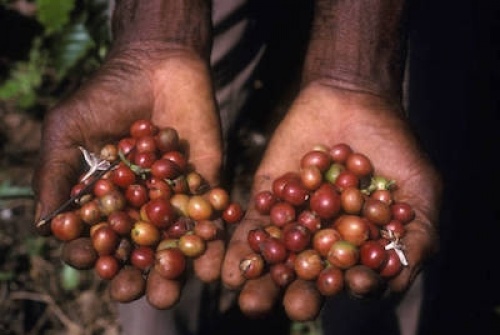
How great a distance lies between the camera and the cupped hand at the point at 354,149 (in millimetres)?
3070

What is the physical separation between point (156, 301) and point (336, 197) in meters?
1.02

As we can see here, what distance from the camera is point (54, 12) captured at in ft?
16.4

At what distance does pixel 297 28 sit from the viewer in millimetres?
5453

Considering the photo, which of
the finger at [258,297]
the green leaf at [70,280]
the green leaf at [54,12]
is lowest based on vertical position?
the green leaf at [70,280]

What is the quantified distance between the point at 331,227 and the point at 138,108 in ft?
4.00

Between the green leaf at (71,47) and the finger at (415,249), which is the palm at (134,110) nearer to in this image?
the finger at (415,249)

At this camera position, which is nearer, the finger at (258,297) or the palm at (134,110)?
the finger at (258,297)

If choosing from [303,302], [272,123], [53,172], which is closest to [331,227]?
[303,302]

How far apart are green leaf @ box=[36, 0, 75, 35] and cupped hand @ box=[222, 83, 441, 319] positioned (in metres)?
2.12

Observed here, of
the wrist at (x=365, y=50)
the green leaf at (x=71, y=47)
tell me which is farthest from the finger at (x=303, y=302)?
the green leaf at (x=71, y=47)

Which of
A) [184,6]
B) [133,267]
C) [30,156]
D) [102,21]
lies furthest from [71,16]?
[133,267]

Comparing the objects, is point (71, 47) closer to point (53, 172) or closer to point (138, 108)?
point (138, 108)

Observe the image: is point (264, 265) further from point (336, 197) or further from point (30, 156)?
point (30, 156)

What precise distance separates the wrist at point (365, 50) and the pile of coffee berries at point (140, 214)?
3.12 feet
